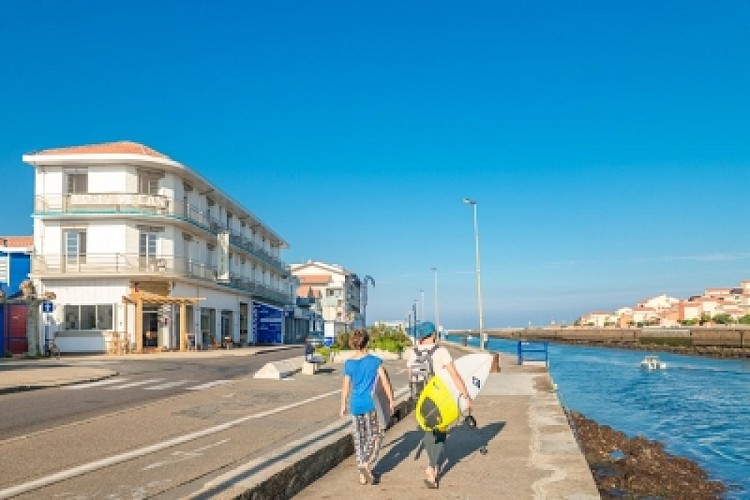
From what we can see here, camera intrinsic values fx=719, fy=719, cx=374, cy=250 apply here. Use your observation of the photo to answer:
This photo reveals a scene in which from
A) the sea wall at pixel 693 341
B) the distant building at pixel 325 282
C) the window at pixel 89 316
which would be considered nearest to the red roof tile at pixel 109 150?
the window at pixel 89 316

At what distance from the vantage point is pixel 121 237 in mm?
38062

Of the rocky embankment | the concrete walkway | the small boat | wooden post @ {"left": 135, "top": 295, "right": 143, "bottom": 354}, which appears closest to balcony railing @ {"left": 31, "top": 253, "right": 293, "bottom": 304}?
wooden post @ {"left": 135, "top": 295, "right": 143, "bottom": 354}

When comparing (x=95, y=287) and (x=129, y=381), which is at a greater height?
(x=95, y=287)

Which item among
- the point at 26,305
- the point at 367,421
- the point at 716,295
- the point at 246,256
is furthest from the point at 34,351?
the point at 716,295

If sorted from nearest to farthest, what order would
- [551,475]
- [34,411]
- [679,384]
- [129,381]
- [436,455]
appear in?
[436,455] < [551,475] < [34,411] < [129,381] < [679,384]

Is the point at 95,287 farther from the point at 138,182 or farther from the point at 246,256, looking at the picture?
the point at 246,256

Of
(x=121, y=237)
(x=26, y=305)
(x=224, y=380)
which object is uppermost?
(x=121, y=237)

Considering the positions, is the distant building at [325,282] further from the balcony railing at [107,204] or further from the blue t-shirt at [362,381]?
the blue t-shirt at [362,381]

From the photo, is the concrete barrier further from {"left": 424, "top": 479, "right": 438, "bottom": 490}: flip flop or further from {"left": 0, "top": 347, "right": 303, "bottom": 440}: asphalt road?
{"left": 424, "top": 479, "right": 438, "bottom": 490}: flip flop

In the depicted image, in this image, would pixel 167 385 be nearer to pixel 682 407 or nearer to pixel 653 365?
pixel 682 407

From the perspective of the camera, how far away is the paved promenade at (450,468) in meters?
6.64

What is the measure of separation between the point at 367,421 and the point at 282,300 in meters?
63.4

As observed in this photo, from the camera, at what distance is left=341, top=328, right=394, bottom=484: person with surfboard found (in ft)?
23.2

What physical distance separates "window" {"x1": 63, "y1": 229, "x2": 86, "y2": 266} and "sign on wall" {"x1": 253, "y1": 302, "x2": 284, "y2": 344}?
2053 cm
